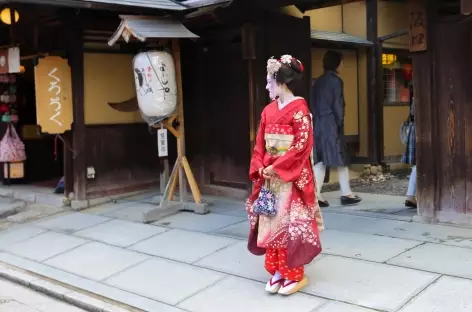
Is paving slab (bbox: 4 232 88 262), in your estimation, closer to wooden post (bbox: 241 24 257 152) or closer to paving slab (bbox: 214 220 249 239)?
paving slab (bbox: 214 220 249 239)

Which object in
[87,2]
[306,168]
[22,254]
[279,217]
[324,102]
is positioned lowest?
[22,254]

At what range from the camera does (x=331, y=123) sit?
830 cm

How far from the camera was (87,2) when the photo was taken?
7.74 meters

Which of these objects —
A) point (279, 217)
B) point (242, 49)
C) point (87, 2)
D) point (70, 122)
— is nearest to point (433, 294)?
point (279, 217)

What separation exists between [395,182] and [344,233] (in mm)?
4223

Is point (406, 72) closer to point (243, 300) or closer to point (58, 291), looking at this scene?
point (243, 300)

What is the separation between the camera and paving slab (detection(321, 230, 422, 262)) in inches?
226

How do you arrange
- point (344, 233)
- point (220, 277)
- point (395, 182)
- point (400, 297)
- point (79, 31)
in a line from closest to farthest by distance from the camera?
point (400, 297)
point (220, 277)
point (344, 233)
point (79, 31)
point (395, 182)

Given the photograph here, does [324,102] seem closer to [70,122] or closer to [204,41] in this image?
[204,41]

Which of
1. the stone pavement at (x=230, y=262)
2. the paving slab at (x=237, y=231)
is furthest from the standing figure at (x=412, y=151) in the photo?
the paving slab at (x=237, y=231)

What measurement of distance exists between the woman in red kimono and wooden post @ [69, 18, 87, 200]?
5.17 metres

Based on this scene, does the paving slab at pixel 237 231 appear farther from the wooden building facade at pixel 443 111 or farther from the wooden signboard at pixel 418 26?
the wooden signboard at pixel 418 26

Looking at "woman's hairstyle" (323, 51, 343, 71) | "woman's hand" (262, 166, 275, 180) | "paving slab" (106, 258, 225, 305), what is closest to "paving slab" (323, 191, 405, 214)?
"woman's hairstyle" (323, 51, 343, 71)

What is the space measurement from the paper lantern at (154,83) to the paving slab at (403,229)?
280 cm
